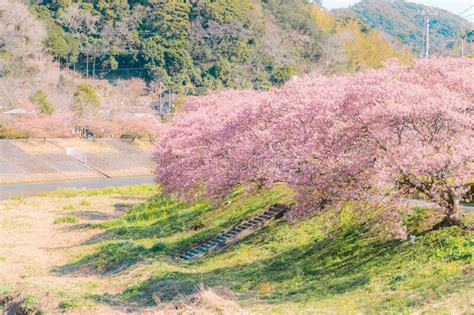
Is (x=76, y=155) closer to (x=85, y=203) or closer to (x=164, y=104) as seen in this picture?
(x=85, y=203)

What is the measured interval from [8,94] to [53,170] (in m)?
18.5

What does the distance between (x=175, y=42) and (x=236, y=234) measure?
9108 cm

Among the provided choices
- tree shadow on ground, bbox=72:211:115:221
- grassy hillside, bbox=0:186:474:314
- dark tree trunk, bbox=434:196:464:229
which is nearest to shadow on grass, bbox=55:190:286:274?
grassy hillside, bbox=0:186:474:314

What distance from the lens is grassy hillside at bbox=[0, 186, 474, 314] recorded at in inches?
630

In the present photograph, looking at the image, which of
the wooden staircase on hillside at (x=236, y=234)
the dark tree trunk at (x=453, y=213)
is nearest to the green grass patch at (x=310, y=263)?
the dark tree trunk at (x=453, y=213)

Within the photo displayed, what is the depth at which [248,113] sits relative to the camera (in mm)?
26797

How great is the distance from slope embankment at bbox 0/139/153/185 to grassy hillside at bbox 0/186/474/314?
34.2 metres

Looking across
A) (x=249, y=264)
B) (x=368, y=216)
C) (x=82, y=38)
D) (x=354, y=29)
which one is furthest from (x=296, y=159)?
(x=354, y=29)

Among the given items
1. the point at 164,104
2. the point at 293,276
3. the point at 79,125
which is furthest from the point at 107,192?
the point at 164,104

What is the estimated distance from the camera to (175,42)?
116m

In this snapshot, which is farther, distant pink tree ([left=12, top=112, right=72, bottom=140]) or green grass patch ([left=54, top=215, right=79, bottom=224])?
distant pink tree ([left=12, top=112, right=72, bottom=140])

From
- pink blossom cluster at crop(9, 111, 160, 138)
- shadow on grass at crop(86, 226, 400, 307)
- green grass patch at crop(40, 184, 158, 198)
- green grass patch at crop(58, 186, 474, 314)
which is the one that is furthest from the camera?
pink blossom cluster at crop(9, 111, 160, 138)

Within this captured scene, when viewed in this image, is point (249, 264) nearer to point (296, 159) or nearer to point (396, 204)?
point (296, 159)

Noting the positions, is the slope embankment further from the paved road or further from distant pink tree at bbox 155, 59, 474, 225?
distant pink tree at bbox 155, 59, 474, 225
